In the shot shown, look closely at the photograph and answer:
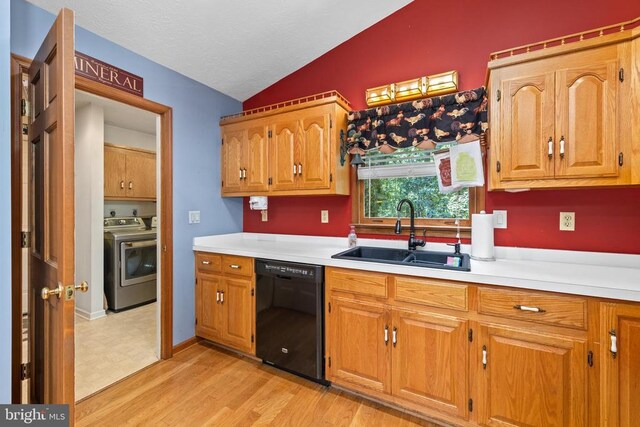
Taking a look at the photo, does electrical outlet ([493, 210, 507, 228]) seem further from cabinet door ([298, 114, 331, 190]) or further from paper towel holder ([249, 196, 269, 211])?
paper towel holder ([249, 196, 269, 211])

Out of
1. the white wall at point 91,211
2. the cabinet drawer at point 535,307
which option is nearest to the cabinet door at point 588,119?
the cabinet drawer at point 535,307

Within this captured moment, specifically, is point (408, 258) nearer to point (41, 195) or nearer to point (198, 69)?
point (41, 195)

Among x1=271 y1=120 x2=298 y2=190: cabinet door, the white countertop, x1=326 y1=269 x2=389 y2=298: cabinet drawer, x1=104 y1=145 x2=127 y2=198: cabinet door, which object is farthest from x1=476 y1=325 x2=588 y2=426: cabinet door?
x1=104 y1=145 x2=127 y2=198: cabinet door

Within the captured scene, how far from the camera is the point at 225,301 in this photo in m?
2.40

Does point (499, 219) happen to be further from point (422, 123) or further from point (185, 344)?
point (185, 344)

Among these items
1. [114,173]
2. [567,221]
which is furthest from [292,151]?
[114,173]

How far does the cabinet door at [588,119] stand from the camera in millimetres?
1428

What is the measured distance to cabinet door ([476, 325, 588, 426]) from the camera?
132cm

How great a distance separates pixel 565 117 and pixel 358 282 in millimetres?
1491

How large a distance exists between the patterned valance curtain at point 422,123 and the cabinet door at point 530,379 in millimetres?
1242

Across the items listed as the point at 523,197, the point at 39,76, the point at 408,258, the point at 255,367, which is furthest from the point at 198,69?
the point at 523,197

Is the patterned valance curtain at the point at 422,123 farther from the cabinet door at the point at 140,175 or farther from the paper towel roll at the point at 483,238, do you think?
the cabinet door at the point at 140,175

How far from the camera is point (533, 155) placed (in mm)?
1594

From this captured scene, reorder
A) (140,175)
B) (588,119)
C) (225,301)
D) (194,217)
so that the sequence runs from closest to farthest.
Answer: (588,119), (225,301), (194,217), (140,175)
